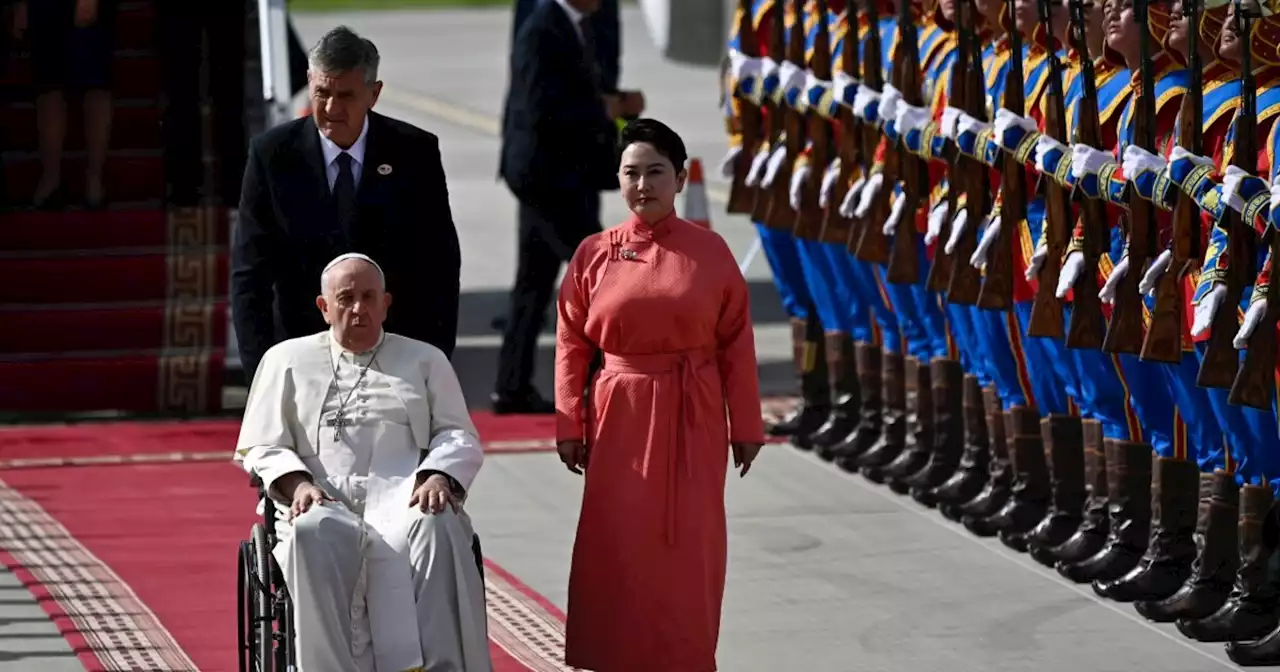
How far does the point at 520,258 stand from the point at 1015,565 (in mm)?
3326

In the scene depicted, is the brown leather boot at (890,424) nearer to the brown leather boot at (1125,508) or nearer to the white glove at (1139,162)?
the brown leather boot at (1125,508)

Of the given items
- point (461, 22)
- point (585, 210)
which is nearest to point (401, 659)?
point (585, 210)

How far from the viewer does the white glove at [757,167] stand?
1088 centimetres

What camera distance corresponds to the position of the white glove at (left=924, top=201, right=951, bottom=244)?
30.6 feet

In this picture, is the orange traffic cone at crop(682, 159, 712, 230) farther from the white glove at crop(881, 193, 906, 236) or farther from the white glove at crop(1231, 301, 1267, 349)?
the white glove at crop(1231, 301, 1267, 349)

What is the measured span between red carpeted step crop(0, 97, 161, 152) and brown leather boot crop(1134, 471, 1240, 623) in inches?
241

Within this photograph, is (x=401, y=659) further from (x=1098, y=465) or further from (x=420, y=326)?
(x=1098, y=465)

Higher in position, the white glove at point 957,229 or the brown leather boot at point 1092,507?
the white glove at point 957,229

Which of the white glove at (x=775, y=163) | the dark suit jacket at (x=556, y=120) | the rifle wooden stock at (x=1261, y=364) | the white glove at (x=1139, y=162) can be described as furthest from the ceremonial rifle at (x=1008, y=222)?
the dark suit jacket at (x=556, y=120)

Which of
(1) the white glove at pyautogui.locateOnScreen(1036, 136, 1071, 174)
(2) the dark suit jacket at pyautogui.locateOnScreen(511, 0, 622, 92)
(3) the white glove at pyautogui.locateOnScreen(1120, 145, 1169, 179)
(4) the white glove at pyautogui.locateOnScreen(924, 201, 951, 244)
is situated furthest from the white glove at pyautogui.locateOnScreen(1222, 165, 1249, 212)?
(2) the dark suit jacket at pyautogui.locateOnScreen(511, 0, 622, 92)

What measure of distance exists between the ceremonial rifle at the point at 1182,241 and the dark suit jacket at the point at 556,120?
3.82 m

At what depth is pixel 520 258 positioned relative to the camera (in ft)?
38.4

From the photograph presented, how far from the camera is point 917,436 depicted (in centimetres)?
1012

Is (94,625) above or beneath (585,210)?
beneath
